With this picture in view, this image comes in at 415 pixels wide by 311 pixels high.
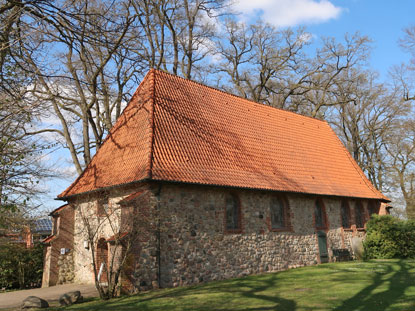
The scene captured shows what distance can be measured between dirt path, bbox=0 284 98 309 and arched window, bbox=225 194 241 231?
501 centimetres

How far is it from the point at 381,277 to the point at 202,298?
5766 mm

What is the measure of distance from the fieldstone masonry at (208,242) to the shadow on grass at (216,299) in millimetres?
809

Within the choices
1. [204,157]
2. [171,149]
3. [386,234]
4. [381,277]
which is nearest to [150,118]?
[171,149]

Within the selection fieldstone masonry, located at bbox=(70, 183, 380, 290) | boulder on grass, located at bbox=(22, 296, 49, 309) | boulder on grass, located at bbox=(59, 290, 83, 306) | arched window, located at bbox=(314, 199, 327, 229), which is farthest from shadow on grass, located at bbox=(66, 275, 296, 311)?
arched window, located at bbox=(314, 199, 327, 229)

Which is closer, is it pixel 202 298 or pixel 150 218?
pixel 202 298

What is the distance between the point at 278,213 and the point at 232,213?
2.73 meters

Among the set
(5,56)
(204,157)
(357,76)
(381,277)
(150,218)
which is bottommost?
(381,277)

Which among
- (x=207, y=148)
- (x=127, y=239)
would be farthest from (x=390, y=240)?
(x=127, y=239)

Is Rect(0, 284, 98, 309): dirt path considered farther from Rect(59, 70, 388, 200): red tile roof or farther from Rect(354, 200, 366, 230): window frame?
Rect(354, 200, 366, 230): window frame

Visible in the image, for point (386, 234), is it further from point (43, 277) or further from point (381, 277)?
point (43, 277)

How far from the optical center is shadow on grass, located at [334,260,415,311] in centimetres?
734

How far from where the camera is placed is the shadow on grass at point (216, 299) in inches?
315

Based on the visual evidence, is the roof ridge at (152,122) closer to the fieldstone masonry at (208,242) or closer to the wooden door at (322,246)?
the fieldstone masonry at (208,242)

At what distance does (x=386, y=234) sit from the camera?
17.3 m
